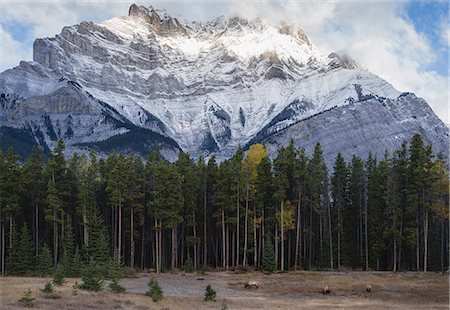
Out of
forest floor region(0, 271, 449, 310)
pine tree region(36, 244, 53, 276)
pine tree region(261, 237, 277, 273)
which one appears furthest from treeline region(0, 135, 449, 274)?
forest floor region(0, 271, 449, 310)

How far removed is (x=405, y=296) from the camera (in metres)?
35.4

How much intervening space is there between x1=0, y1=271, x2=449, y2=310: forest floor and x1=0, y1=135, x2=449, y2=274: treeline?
377 inches

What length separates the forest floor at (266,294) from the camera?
1099 inches

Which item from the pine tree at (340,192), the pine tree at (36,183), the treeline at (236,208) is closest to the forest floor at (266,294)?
the treeline at (236,208)

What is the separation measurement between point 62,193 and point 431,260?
39.9m

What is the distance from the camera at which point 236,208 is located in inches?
2372

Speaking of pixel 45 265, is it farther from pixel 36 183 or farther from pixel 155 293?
pixel 155 293

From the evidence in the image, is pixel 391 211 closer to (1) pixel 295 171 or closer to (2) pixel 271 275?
(1) pixel 295 171

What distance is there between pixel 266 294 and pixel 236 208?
24.0 meters

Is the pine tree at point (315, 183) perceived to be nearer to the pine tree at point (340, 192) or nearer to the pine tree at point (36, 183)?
the pine tree at point (340, 192)

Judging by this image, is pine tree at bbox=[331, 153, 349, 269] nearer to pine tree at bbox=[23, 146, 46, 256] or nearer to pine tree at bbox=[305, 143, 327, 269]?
pine tree at bbox=[305, 143, 327, 269]

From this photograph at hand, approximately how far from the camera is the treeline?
55.8 m

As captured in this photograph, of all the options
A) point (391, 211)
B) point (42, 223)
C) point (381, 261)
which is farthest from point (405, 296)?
point (42, 223)

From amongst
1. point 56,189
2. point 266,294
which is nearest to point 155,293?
point 266,294
